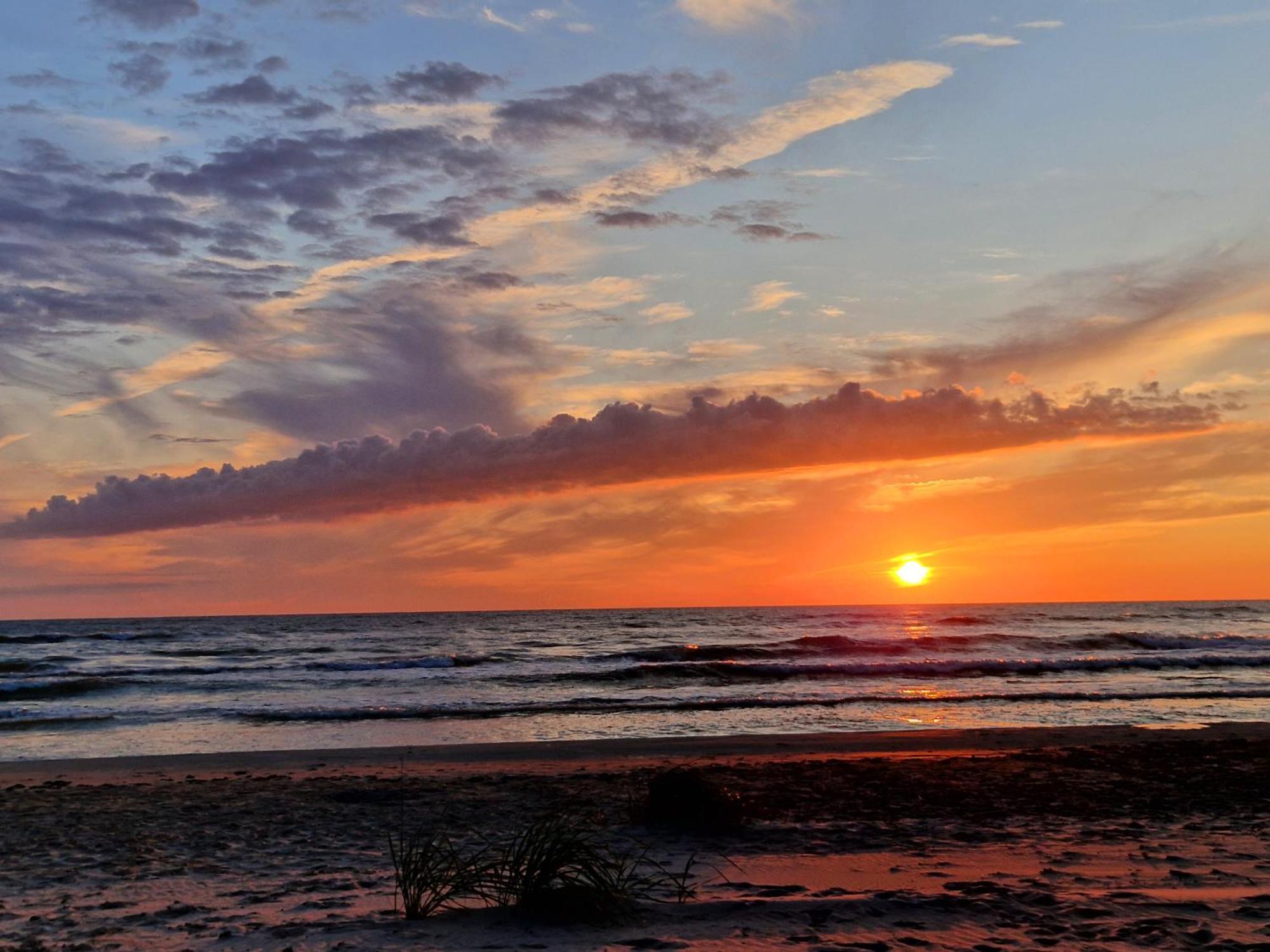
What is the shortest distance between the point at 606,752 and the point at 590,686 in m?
16.1

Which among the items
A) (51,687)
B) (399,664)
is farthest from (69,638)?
(51,687)

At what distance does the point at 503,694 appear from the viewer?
2992cm

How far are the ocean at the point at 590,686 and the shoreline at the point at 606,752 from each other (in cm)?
159

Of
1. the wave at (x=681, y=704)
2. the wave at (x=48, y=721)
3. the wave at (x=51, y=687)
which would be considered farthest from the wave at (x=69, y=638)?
the wave at (x=681, y=704)

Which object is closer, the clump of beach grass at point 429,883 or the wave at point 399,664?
the clump of beach grass at point 429,883

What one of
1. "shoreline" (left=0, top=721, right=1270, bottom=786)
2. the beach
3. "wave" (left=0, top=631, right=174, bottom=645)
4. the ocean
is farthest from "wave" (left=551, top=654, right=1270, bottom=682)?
"wave" (left=0, top=631, right=174, bottom=645)

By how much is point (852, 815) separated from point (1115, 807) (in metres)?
3.03

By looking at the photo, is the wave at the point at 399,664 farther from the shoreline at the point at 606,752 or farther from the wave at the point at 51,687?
the shoreline at the point at 606,752

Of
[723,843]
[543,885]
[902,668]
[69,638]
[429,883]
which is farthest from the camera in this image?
[69,638]

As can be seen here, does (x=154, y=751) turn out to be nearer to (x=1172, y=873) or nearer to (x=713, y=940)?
(x=713, y=940)

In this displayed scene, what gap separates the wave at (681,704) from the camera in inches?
949

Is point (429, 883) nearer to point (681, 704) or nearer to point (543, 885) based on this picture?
point (543, 885)

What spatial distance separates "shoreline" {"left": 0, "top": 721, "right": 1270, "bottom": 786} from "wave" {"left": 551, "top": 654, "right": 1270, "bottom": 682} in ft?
51.7

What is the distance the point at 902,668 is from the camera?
3600cm
